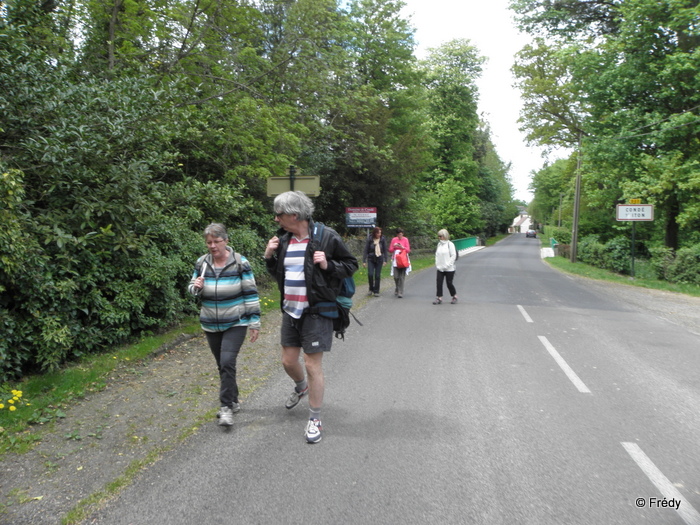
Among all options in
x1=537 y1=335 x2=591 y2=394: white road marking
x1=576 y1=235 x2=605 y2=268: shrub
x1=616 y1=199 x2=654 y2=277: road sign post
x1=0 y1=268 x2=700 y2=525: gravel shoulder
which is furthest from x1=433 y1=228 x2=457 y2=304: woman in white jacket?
x1=576 y1=235 x2=605 y2=268: shrub

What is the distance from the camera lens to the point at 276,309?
36.7 feet

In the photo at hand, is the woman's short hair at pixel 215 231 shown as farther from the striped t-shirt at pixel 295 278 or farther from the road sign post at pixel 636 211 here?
the road sign post at pixel 636 211

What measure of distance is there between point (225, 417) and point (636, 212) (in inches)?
775

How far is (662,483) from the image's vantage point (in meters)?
3.38

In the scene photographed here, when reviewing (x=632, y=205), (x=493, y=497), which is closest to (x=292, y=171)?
(x=493, y=497)

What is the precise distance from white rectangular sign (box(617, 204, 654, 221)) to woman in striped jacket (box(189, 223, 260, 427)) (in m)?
19.1

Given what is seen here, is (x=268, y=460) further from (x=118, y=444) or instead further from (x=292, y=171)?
(x=292, y=171)

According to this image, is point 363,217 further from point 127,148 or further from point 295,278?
point 295,278

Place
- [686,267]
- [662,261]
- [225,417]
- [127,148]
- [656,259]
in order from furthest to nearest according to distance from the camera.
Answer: [656,259]
[662,261]
[686,267]
[127,148]
[225,417]

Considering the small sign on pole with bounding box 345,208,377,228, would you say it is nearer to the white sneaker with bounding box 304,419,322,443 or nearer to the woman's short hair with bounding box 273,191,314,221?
the woman's short hair with bounding box 273,191,314,221

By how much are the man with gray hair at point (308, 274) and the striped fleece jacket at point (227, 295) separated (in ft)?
1.54

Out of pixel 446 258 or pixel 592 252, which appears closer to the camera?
pixel 446 258

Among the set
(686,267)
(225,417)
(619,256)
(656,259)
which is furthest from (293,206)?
(619,256)

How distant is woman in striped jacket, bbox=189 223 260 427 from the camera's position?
14.4 ft
